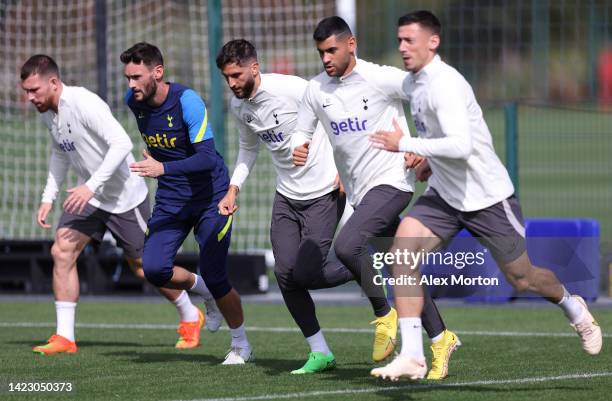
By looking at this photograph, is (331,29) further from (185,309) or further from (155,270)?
(185,309)

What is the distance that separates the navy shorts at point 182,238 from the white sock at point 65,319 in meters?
1.14

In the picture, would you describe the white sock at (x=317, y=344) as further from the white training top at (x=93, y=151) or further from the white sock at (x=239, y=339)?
the white training top at (x=93, y=151)

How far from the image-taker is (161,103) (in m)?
9.66

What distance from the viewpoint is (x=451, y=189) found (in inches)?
314

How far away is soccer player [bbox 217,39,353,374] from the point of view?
29.8 ft

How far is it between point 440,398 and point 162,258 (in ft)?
9.44

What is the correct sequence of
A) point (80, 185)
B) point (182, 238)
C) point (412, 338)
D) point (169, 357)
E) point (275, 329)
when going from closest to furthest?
1. point (412, 338)
2. point (182, 238)
3. point (169, 357)
4. point (80, 185)
5. point (275, 329)

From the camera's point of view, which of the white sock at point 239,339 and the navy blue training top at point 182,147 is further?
the white sock at point 239,339

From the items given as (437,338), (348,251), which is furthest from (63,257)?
(437,338)

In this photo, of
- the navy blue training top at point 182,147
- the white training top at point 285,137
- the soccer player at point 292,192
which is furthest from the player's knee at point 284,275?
the navy blue training top at point 182,147

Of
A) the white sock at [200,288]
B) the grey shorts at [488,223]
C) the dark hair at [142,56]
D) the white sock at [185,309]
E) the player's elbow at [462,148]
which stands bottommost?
the white sock at [185,309]

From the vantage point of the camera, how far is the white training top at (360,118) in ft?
28.3

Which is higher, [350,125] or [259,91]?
[259,91]

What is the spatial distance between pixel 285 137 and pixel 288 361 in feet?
5.55
